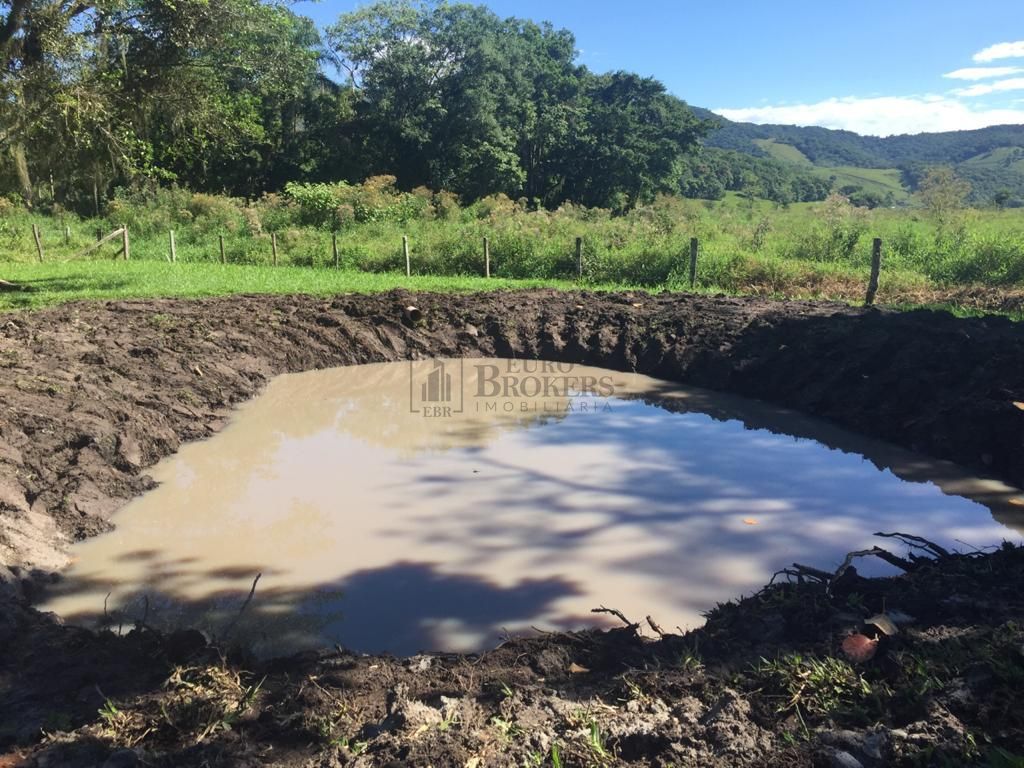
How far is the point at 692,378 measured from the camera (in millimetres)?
9703

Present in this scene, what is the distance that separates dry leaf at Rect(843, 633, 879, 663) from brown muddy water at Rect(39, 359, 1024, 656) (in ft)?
3.44

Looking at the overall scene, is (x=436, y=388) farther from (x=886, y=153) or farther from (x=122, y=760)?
(x=886, y=153)

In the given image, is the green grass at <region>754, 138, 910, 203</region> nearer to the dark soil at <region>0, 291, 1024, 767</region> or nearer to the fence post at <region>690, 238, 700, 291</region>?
→ the fence post at <region>690, 238, 700, 291</region>

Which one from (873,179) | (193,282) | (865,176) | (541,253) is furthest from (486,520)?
(865,176)

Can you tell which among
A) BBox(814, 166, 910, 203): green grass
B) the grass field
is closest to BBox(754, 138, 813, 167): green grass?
BBox(814, 166, 910, 203): green grass

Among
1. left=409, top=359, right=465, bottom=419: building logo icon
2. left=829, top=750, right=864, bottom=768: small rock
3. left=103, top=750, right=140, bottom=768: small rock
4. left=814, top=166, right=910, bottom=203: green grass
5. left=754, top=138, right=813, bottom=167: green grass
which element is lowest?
left=409, top=359, right=465, bottom=419: building logo icon

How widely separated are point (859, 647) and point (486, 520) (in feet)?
9.15

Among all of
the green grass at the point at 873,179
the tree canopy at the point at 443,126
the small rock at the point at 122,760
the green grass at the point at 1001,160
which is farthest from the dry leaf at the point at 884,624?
the green grass at the point at 1001,160

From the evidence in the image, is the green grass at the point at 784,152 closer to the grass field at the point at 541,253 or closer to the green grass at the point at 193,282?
the grass field at the point at 541,253

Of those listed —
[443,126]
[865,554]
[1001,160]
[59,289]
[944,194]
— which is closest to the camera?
[865,554]

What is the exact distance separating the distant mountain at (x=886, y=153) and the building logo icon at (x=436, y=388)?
35.2 m

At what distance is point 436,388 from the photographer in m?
9.46

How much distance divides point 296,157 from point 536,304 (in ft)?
107

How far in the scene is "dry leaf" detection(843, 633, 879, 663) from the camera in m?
3.10
